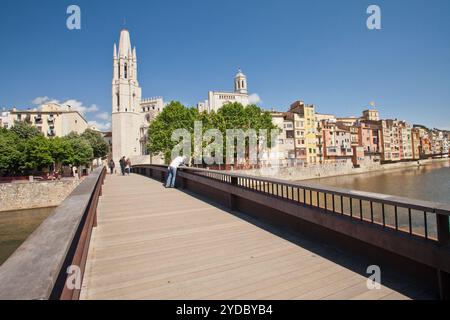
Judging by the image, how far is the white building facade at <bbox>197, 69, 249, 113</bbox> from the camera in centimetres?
8356

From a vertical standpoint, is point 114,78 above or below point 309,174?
above

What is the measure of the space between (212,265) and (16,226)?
32709 millimetres

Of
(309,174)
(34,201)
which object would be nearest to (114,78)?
(34,201)

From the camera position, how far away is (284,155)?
67250 millimetres

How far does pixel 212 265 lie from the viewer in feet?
12.5

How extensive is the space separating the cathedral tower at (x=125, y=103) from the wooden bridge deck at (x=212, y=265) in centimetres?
8270

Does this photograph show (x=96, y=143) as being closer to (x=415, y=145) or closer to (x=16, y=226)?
(x=16, y=226)

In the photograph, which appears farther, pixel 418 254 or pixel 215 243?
pixel 215 243

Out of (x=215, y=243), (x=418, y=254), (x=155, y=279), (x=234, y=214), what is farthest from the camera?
(x=234, y=214)

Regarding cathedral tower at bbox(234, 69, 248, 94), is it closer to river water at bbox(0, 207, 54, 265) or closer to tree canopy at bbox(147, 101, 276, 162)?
tree canopy at bbox(147, 101, 276, 162)

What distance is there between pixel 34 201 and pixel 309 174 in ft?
172

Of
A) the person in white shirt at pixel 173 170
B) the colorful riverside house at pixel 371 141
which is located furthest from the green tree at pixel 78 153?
the colorful riverside house at pixel 371 141
